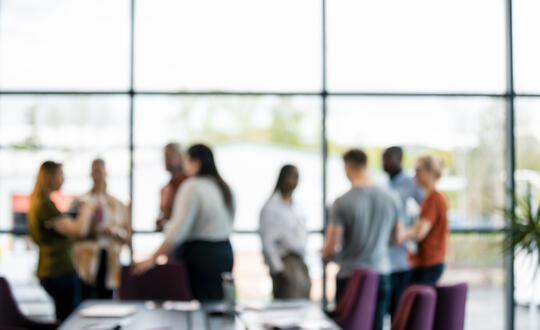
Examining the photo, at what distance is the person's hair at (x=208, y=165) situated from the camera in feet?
15.0

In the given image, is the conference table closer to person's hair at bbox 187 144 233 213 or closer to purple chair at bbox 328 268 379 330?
purple chair at bbox 328 268 379 330

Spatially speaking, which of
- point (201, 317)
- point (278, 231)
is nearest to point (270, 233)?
point (278, 231)

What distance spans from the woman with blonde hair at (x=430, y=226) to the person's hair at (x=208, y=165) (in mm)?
1178

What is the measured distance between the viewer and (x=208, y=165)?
4.60 metres

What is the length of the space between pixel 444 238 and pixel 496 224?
1417mm

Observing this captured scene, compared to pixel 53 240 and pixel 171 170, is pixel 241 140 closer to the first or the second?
pixel 171 170

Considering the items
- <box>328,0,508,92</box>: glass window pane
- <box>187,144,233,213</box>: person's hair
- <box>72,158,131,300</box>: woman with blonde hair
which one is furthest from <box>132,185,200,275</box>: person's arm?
<box>328,0,508,92</box>: glass window pane

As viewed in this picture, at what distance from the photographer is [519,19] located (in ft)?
20.0

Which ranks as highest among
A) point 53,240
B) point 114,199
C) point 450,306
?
point 114,199

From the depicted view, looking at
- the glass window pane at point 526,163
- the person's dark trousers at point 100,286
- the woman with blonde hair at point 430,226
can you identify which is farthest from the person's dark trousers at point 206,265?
the glass window pane at point 526,163

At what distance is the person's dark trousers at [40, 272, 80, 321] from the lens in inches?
185

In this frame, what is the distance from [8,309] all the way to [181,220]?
1.10 metres

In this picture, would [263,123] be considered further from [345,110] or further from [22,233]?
[22,233]

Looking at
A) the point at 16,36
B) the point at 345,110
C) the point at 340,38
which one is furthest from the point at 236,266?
the point at 16,36
